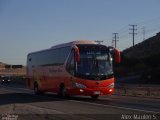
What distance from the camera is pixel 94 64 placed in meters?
29.5

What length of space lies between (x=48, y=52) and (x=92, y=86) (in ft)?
25.0

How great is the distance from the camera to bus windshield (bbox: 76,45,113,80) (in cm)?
2942

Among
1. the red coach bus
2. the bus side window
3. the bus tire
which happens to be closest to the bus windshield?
the red coach bus

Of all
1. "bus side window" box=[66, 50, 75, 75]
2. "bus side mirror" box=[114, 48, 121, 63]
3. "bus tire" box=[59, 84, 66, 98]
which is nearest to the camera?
"bus side window" box=[66, 50, 75, 75]

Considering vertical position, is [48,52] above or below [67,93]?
above

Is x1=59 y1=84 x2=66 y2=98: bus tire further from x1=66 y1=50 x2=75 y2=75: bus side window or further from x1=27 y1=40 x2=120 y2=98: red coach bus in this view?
x1=66 y1=50 x2=75 y2=75: bus side window

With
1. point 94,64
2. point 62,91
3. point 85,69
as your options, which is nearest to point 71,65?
point 85,69

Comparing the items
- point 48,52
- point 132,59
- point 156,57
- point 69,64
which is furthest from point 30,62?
point 132,59

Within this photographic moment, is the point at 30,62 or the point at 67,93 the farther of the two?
the point at 30,62

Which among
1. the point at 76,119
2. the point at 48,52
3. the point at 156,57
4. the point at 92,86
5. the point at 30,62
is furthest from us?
the point at 156,57

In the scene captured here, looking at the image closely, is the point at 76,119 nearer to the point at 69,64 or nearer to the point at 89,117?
the point at 89,117

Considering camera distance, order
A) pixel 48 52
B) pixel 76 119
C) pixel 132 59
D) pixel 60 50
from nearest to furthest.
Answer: pixel 76 119
pixel 60 50
pixel 48 52
pixel 132 59

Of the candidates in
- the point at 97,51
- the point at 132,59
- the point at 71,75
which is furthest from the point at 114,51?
the point at 132,59

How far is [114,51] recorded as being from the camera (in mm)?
30453
